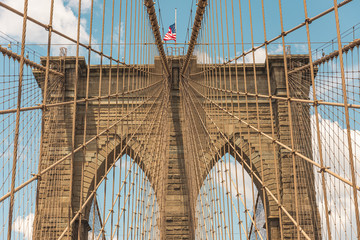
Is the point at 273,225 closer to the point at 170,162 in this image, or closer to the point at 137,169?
the point at 170,162

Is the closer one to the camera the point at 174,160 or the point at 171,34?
the point at 174,160

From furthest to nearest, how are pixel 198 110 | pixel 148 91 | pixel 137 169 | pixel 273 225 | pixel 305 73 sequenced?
pixel 305 73 < pixel 273 225 < pixel 198 110 < pixel 148 91 < pixel 137 169

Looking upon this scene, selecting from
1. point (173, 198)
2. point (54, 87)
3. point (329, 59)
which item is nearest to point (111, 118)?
point (54, 87)

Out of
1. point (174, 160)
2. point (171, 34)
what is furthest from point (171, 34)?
point (174, 160)

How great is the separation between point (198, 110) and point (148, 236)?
3790 mm

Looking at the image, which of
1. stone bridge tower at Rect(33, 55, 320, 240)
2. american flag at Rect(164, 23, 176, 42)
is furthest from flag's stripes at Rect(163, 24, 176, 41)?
stone bridge tower at Rect(33, 55, 320, 240)

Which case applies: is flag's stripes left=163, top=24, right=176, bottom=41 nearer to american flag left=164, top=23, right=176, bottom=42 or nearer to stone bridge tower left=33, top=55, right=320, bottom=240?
american flag left=164, top=23, right=176, bottom=42

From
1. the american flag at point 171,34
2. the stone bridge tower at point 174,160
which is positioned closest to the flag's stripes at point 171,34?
the american flag at point 171,34

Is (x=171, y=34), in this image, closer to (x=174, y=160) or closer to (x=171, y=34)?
(x=171, y=34)

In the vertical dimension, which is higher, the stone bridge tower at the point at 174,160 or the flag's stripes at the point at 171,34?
the flag's stripes at the point at 171,34

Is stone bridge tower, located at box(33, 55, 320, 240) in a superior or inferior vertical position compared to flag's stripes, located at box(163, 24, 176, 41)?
inferior

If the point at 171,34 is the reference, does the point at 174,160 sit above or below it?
below

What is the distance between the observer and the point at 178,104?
17500mm

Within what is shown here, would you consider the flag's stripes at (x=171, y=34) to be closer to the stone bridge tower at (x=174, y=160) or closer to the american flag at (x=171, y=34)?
the american flag at (x=171, y=34)
